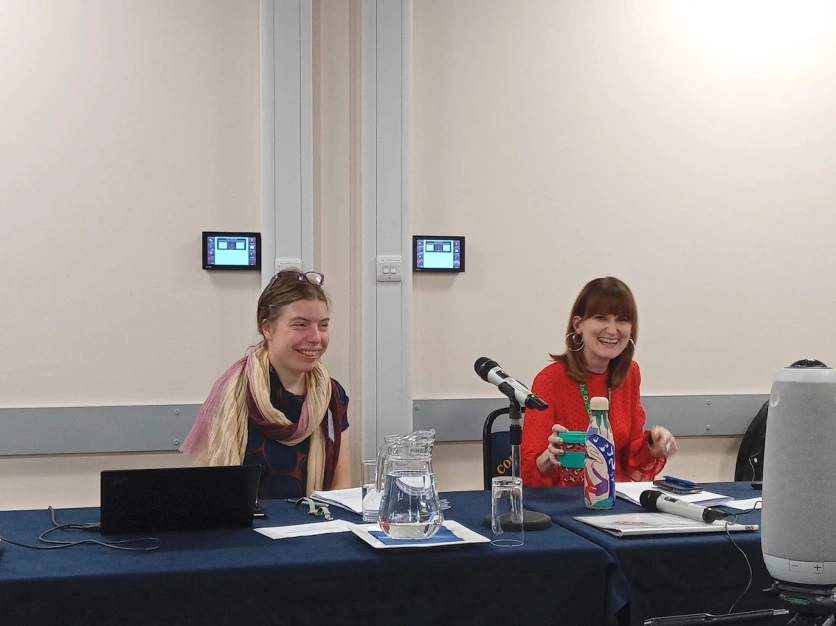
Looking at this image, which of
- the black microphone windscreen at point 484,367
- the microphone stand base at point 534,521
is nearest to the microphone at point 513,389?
the black microphone windscreen at point 484,367

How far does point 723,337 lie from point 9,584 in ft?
9.96

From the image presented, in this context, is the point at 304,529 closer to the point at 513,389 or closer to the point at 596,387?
the point at 513,389

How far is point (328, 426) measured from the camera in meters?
2.59

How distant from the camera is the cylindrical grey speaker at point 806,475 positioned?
112 centimetres

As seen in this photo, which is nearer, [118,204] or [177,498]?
[177,498]

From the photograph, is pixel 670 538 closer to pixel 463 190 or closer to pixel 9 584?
pixel 9 584

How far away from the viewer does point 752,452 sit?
3643 millimetres

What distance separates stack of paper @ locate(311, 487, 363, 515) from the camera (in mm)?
2041

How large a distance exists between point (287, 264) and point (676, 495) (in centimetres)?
166

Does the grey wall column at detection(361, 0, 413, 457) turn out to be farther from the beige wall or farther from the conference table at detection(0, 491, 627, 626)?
the conference table at detection(0, 491, 627, 626)

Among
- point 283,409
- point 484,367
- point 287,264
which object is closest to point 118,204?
point 287,264

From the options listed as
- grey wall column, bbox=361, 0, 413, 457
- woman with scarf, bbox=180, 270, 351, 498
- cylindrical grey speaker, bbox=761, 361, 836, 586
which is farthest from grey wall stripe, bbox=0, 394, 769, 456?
cylindrical grey speaker, bbox=761, 361, 836, 586

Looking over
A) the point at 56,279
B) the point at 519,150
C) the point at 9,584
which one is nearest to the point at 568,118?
the point at 519,150

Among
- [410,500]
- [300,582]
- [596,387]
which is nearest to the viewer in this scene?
[300,582]
